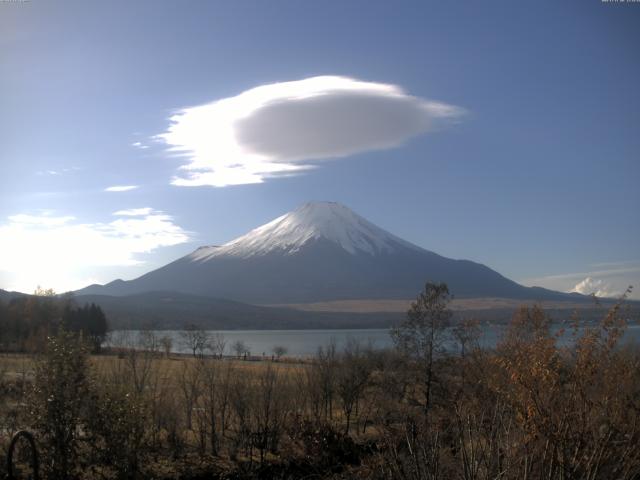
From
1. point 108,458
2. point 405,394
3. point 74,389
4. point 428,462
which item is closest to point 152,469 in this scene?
point 108,458

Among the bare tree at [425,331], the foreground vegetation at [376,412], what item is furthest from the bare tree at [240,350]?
the bare tree at [425,331]

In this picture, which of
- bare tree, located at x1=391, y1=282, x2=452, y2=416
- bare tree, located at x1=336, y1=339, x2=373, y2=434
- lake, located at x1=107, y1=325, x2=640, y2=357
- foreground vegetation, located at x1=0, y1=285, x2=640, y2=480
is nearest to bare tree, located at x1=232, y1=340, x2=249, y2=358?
lake, located at x1=107, y1=325, x2=640, y2=357

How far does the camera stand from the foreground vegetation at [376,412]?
8.21 meters

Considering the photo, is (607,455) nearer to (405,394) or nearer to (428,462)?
(428,462)

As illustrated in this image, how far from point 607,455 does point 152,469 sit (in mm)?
16149

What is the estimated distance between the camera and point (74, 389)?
14.6 m

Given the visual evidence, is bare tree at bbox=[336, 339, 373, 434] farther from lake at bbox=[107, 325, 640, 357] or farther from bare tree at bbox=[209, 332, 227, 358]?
bare tree at bbox=[209, 332, 227, 358]

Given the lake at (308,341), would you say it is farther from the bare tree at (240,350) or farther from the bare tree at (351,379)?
the bare tree at (351,379)

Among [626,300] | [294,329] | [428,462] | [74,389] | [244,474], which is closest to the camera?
[428,462]

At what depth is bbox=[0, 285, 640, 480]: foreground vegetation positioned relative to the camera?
8211 mm

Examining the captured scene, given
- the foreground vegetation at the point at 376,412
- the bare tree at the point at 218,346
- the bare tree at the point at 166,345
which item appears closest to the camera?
the foreground vegetation at the point at 376,412

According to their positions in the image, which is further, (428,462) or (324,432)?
(324,432)

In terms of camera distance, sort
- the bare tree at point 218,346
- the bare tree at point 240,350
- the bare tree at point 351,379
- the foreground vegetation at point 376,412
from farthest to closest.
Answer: the bare tree at point 240,350 < the bare tree at point 218,346 < the bare tree at point 351,379 < the foreground vegetation at point 376,412

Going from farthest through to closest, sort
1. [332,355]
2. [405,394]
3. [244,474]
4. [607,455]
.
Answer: [332,355] < [405,394] < [244,474] < [607,455]
